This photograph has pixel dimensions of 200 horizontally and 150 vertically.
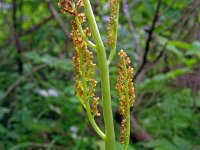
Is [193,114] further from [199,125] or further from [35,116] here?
[35,116]

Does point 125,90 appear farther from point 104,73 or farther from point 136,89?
point 136,89

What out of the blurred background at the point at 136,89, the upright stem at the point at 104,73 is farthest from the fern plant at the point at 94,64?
the blurred background at the point at 136,89

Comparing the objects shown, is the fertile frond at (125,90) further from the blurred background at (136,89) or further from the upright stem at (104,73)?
the blurred background at (136,89)

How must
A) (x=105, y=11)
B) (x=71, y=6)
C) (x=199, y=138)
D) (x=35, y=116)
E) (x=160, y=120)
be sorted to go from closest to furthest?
(x=71, y=6)
(x=199, y=138)
(x=160, y=120)
(x=35, y=116)
(x=105, y=11)

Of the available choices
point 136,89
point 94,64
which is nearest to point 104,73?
point 94,64

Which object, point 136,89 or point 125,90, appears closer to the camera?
point 125,90

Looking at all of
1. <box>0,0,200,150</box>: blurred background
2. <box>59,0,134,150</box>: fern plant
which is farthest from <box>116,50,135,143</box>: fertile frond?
<box>0,0,200,150</box>: blurred background

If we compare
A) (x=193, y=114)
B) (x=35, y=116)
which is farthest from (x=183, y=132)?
(x=35, y=116)
